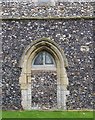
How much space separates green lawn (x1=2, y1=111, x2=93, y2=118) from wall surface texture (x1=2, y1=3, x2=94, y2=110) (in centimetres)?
61

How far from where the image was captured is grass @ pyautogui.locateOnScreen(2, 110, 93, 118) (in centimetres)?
1513

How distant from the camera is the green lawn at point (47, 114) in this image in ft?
49.6

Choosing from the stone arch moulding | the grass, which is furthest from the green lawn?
the stone arch moulding

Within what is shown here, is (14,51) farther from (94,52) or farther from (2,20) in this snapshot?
(94,52)

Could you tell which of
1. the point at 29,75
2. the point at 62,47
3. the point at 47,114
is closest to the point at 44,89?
the point at 29,75

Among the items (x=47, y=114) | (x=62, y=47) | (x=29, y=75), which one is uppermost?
(x=62, y=47)

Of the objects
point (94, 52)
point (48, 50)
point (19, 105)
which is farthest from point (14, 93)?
point (94, 52)

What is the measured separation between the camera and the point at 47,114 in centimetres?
1562

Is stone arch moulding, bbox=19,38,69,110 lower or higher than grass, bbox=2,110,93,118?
higher

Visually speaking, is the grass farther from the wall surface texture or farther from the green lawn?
the wall surface texture

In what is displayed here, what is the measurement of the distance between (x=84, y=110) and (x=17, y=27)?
371cm

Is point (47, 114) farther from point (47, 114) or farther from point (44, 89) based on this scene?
point (44, 89)

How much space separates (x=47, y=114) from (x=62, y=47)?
2.58 metres

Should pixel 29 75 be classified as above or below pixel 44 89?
above
